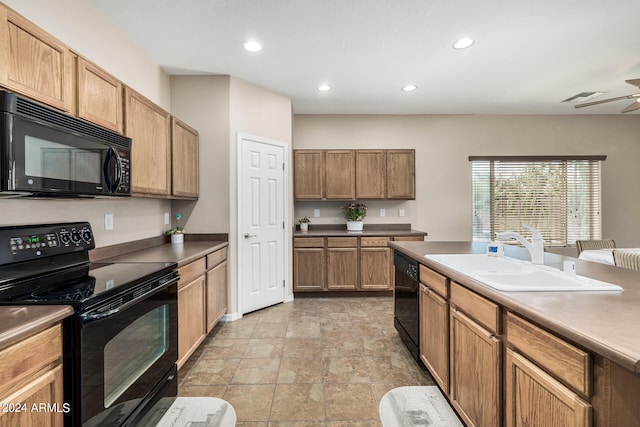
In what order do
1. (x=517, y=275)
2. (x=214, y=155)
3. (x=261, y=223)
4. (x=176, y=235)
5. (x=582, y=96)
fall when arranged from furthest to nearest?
(x=582, y=96)
(x=261, y=223)
(x=214, y=155)
(x=176, y=235)
(x=517, y=275)

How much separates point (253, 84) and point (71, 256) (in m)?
2.67

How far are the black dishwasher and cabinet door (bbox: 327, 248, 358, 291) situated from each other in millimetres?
1306

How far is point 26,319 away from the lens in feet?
3.19

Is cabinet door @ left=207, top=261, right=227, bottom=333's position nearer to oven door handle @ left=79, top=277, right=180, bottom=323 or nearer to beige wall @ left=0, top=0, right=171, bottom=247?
beige wall @ left=0, top=0, right=171, bottom=247

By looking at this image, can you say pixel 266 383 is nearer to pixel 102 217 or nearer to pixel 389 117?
pixel 102 217

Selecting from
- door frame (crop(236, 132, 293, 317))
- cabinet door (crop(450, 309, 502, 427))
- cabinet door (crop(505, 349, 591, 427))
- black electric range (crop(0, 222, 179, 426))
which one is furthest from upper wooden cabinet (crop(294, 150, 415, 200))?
cabinet door (crop(505, 349, 591, 427))

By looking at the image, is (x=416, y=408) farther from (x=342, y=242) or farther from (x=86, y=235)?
(x=342, y=242)

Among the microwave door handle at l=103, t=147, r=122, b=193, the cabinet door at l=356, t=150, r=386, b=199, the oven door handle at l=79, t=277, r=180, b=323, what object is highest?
the cabinet door at l=356, t=150, r=386, b=199

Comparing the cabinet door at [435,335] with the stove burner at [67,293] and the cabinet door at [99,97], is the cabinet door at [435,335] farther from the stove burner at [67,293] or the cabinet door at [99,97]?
the cabinet door at [99,97]

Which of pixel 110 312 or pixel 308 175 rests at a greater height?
pixel 308 175

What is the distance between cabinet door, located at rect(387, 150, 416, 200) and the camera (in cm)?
450

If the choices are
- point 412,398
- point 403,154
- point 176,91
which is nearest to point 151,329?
point 412,398

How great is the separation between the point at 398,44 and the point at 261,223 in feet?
7.72

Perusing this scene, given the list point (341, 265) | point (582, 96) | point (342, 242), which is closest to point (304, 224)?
point (342, 242)
